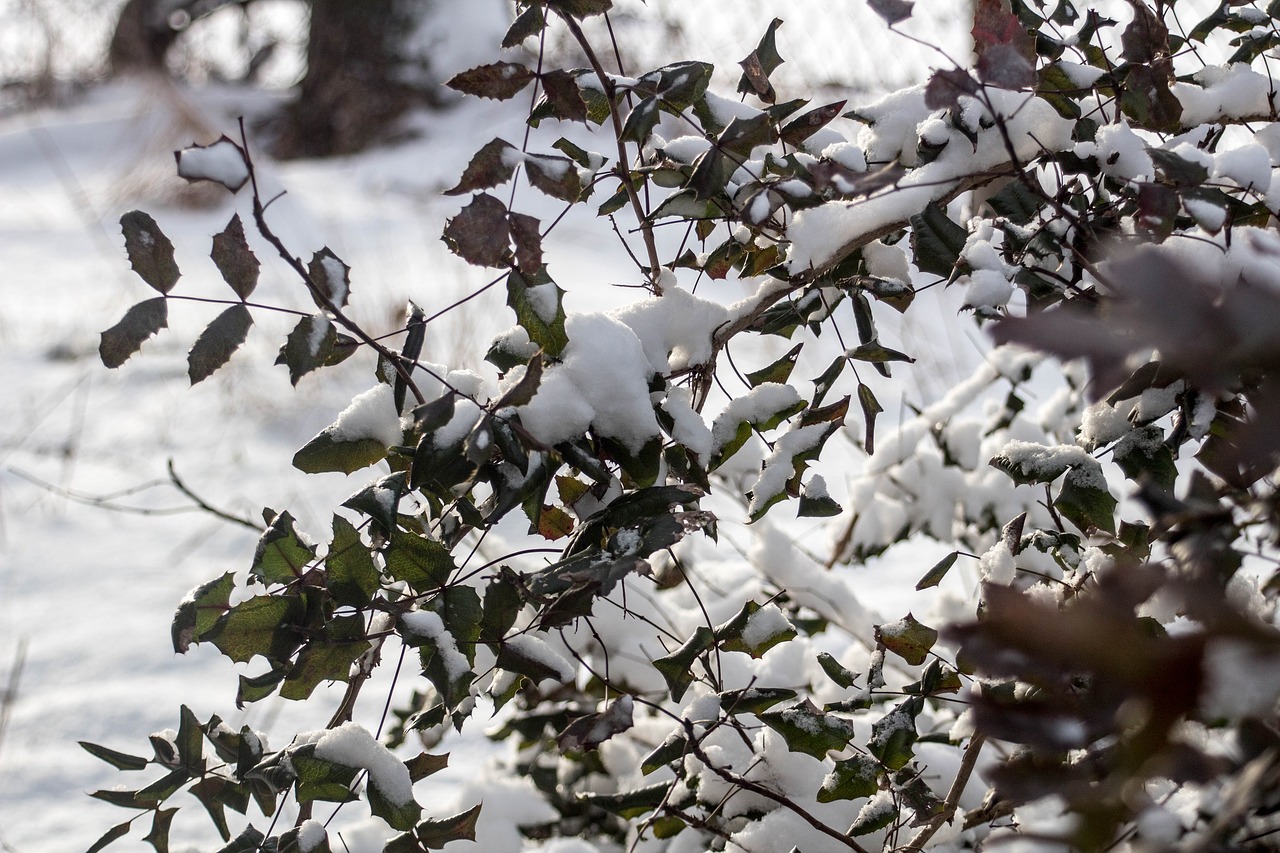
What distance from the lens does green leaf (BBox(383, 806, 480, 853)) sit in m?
0.65

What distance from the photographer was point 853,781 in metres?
0.70

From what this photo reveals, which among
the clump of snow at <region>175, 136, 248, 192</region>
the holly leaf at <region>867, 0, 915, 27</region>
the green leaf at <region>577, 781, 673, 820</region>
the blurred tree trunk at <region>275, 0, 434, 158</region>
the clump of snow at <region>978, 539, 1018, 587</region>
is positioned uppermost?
the blurred tree trunk at <region>275, 0, 434, 158</region>

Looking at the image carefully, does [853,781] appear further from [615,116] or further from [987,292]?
[615,116]

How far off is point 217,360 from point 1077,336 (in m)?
0.48

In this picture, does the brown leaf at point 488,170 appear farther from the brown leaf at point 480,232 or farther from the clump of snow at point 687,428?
the clump of snow at point 687,428

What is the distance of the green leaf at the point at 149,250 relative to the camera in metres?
0.57

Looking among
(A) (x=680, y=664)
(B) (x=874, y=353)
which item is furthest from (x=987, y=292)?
(A) (x=680, y=664)

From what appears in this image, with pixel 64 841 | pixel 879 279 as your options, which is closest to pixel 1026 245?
pixel 879 279

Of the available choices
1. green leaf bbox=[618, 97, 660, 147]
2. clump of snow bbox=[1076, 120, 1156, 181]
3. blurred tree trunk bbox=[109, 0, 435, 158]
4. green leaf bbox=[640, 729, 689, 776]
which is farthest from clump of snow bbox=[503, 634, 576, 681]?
blurred tree trunk bbox=[109, 0, 435, 158]

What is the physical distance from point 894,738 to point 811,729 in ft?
0.22

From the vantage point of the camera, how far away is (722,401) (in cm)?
234

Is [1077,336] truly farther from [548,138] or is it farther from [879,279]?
[548,138]

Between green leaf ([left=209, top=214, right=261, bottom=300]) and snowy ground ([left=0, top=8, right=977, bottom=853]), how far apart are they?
823 millimetres

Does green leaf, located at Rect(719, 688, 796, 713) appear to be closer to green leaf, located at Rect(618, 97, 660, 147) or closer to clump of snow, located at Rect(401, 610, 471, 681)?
clump of snow, located at Rect(401, 610, 471, 681)
